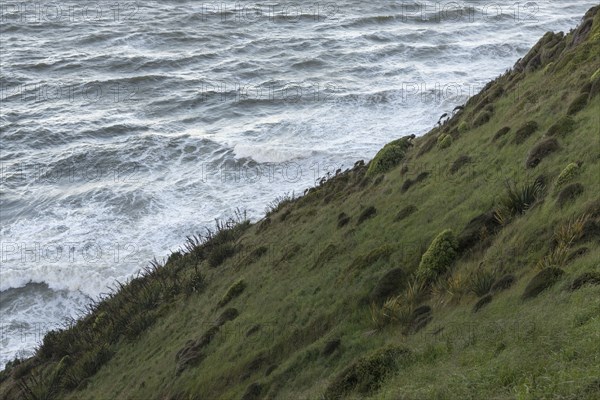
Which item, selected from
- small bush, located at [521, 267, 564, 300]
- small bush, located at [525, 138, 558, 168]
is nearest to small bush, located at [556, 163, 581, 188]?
small bush, located at [525, 138, 558, 168]

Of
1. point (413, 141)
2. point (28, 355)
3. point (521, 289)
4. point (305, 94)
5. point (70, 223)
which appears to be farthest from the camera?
point (305, 94)

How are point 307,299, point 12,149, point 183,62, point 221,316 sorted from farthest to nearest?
1. point 183,62
2. point 12,149
3. point 221,316
4. point 307,299

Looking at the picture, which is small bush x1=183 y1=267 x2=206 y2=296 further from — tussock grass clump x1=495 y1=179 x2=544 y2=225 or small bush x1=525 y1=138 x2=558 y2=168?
small bush x1=525 y1=138 x2=558 y2=168

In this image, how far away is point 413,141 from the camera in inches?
978

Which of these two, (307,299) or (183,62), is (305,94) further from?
(307,299)

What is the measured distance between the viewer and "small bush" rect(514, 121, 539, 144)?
55.3 feet

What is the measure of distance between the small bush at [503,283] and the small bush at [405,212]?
15.8 ft

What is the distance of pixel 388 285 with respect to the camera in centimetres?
1343

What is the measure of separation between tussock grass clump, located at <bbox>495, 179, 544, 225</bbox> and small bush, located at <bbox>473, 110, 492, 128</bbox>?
7160 mm

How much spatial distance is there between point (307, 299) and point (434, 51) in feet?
127

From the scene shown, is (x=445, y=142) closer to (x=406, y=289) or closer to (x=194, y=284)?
(x=194, y=284)

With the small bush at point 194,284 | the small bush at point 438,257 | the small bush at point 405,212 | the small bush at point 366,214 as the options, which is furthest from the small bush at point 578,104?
the small bush at point 194,284

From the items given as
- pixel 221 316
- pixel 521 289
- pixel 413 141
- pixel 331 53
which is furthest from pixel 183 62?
pixel 521 289

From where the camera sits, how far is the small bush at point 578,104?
1681cm
